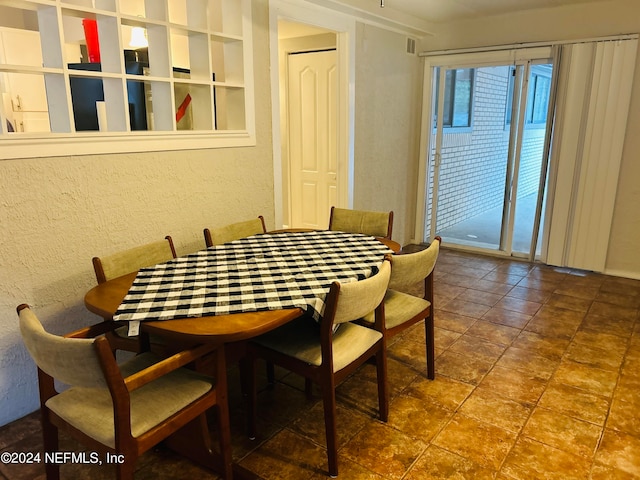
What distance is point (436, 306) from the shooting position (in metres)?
3.68

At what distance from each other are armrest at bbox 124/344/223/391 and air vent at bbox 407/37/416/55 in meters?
4.14

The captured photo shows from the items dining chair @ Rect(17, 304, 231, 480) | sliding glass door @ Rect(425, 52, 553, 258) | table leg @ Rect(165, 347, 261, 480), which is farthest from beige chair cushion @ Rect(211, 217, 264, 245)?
sliding glass door @ Rect(425, 52, 553, 258)

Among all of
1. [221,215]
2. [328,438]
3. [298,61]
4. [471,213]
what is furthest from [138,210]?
[471,213]

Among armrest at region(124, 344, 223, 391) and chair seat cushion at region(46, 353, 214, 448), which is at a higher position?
armrest at region(124, 344, 223, 391)

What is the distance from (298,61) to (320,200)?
1503 millimetres

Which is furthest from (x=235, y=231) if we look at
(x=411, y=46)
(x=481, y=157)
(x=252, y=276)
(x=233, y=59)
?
(x=481, y=157)

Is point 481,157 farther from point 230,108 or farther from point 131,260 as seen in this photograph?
point 131,260

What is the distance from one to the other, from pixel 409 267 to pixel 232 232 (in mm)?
1180

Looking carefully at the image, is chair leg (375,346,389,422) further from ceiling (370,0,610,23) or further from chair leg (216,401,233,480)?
ceiling (370,0,610,23)

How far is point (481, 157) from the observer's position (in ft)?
20.4

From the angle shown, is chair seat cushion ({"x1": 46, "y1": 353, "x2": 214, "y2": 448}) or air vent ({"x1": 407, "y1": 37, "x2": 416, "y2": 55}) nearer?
chair seat cushion ({"x1": 46, "y1": 353, "x2": 214, "y2": 448})

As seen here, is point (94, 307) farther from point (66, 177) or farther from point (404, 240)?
point (404, 240)

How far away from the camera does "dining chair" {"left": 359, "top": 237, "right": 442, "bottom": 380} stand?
2.16m

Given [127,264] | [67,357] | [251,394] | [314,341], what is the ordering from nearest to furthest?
1. [67,357]
2. [314,341]
3. [251,394]
4. [127,264]
